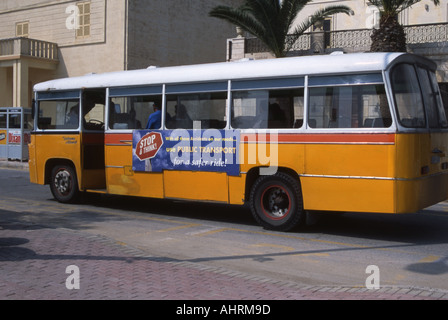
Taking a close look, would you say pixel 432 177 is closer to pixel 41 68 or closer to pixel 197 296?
pixel 197 296

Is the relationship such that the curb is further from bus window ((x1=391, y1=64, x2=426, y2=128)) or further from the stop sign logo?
bus window ((x1=391, y1=64, x2=426, y2=128))

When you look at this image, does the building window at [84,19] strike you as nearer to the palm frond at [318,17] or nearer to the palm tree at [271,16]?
the palm tree at [271,16]

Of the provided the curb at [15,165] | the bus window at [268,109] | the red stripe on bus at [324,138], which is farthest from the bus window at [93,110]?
the curb at [15,165]

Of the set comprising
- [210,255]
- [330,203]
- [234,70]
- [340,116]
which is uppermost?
[234,70]

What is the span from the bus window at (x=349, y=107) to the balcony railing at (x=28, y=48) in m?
25.3

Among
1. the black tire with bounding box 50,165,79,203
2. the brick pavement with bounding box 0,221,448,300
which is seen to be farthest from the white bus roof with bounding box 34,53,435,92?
the brick pavement with bounding box 0,221,448,300

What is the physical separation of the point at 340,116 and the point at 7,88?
1171 inches

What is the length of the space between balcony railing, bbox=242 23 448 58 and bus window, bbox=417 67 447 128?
13.1m

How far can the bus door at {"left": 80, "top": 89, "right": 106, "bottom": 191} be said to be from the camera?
12.4 metres

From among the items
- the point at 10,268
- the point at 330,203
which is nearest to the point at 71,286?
the point at 10,268

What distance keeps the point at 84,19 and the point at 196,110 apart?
22.9m

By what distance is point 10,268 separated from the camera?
21.1ft

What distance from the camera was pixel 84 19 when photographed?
3106 centimetres
